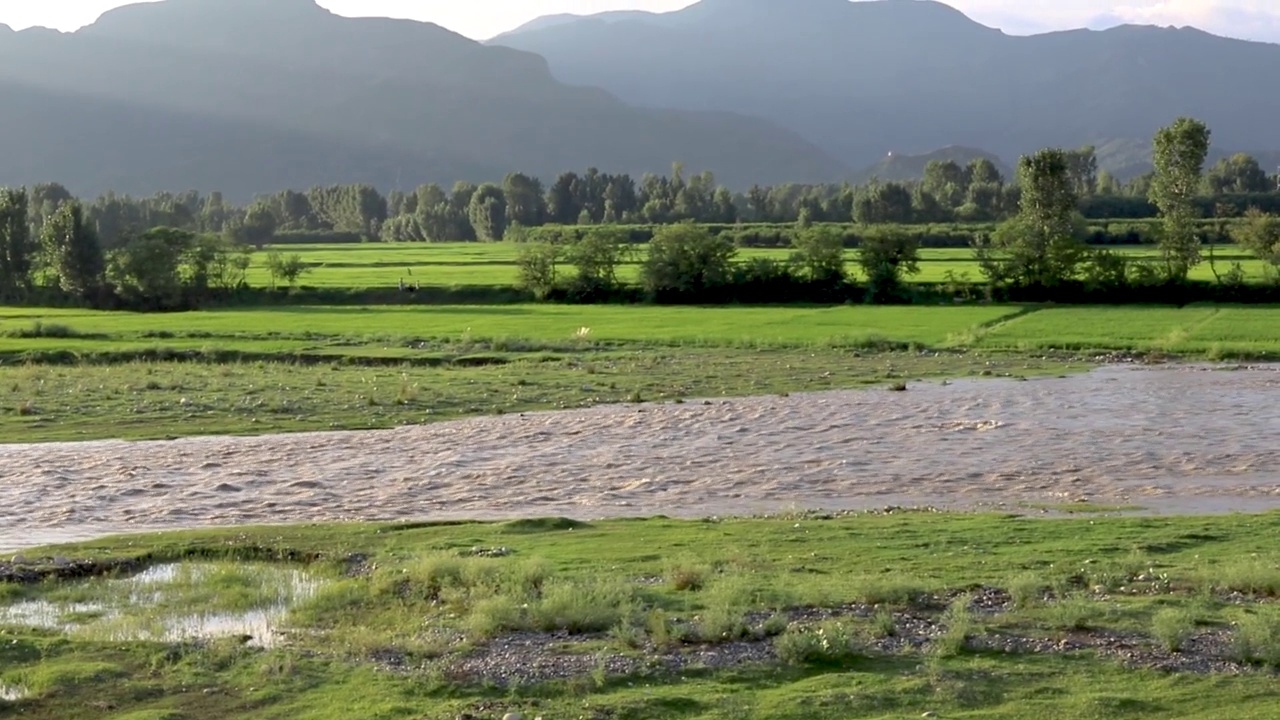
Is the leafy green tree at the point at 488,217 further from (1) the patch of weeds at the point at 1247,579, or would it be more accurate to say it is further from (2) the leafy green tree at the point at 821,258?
(1) the patch of weeds at the point at 1247,579

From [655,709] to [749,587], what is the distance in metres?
3.72

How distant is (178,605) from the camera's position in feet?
50.5

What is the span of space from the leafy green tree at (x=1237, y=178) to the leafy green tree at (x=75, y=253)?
118772 mm

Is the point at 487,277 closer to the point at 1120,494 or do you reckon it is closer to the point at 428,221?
the point at 1120,494

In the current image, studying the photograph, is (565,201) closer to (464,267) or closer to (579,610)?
(464,267)

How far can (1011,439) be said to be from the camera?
98.6 ft

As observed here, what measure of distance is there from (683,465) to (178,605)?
13.4 metres

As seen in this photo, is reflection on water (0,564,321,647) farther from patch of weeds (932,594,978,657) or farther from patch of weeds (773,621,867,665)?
patch of weeds (932,594,978,657)

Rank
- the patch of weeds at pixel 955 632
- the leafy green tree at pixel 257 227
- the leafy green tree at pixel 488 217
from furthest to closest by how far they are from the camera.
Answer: the leafy green tree at pixel 488 217 → the leafy green tree at pixel 257 227 → the patch of weeds at pixel 955 632

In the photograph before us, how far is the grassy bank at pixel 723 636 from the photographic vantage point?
1095 cm

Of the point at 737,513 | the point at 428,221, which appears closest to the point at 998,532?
the point at 737,513

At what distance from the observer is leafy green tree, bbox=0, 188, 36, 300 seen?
92.5 meters

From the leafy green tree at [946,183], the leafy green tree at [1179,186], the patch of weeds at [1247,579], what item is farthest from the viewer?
the leafy green tree at [946,183]

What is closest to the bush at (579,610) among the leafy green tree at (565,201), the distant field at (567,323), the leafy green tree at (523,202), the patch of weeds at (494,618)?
the patch of weeds at (494,618)
